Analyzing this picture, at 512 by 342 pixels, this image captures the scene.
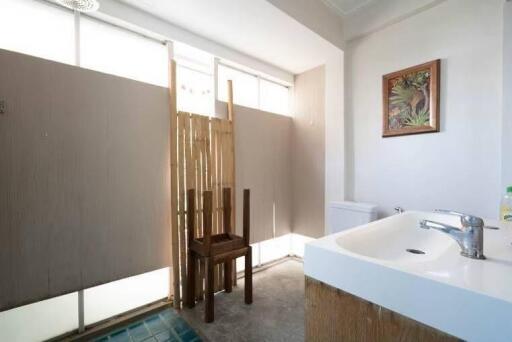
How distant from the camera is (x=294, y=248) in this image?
3131mm

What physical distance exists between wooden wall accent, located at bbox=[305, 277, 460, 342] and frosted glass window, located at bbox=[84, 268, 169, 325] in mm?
1606

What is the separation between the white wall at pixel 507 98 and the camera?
Answer: 1.56 metres

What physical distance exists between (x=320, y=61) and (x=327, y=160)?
1121mm

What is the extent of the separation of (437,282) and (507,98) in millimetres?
1739

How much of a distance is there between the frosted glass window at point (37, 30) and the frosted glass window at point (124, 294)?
1656 millimetres

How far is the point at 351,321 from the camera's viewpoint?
748 mm

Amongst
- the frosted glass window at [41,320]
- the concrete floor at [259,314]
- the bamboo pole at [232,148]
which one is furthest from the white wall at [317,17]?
the frosted glass window at [41,320]

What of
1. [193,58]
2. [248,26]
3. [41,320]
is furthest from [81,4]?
[41,320]

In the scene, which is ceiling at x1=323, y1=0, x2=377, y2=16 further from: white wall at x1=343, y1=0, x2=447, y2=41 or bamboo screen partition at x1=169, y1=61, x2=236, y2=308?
bamboo screen partition at x1=169, y1=61, x2=236, y2=308

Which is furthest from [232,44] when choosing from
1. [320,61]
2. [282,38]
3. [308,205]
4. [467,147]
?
[467,147]

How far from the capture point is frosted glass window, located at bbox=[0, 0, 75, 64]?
4.66 ft

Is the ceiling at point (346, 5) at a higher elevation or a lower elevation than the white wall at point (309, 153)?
higher

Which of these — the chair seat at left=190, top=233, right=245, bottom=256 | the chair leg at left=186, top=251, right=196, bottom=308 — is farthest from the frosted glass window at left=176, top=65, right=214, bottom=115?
the chair leg at left=186, top=251, right=196, bottom=308

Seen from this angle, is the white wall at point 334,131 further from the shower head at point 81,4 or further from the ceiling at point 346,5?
the shower head at point 81,4
